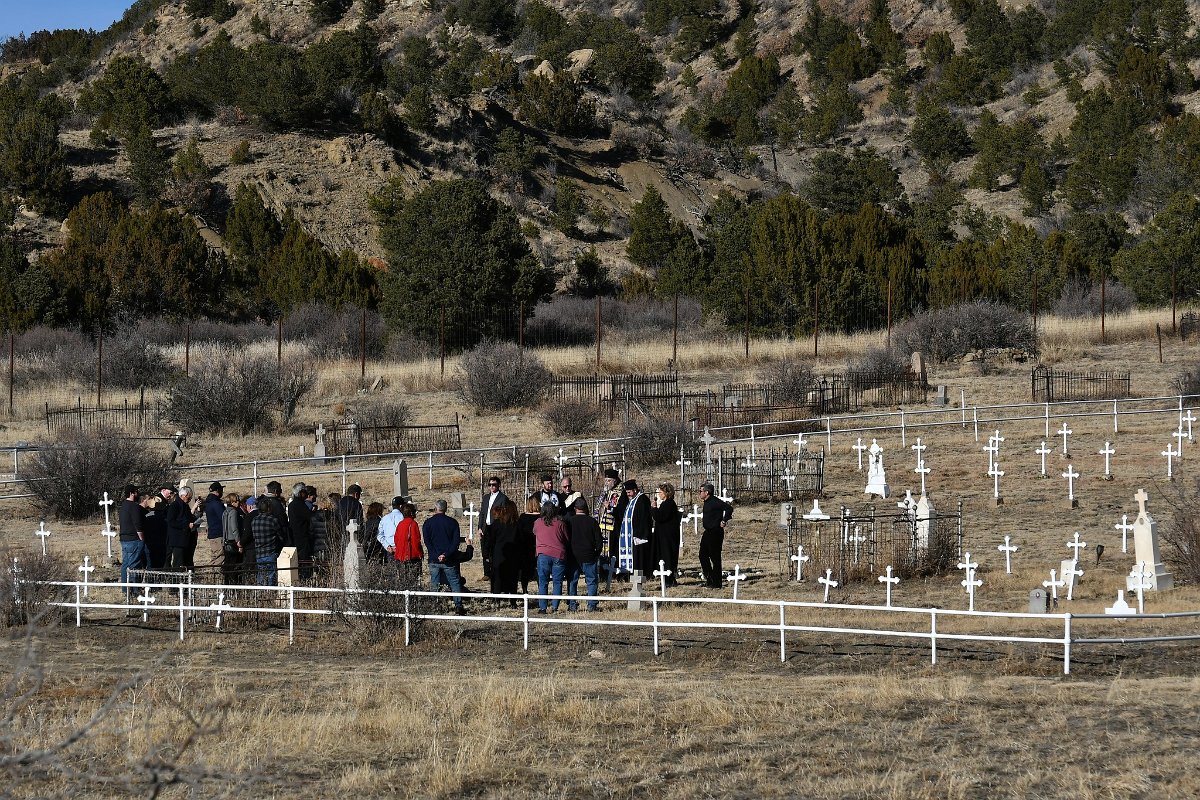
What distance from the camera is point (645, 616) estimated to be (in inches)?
605

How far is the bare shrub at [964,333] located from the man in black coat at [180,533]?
2752 centimetres

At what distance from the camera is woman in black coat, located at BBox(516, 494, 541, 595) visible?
16.5 meters

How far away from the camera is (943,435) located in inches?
1177

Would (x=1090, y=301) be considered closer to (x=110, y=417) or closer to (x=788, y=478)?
(x=788, y=478)

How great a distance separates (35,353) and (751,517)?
2780 centimetres

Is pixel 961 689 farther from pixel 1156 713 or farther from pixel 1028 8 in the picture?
pixel 1028 8

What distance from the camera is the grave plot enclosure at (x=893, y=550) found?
18.1 metres

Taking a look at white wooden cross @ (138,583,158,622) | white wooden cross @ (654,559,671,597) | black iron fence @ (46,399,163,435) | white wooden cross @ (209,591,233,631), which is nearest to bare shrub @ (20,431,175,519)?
black iron fence @ (46,399,163,435)

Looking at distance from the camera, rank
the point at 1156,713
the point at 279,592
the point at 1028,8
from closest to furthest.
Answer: the point at 1156,713
the point at 279,592
the point at 1028,8

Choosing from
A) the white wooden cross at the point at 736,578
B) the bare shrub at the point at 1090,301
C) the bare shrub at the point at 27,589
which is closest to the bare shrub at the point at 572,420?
the white wooden cross at the point at 736,578

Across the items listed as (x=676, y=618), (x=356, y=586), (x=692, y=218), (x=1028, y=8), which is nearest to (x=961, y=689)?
(x=676, y=618)

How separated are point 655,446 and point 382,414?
7992 millimetres

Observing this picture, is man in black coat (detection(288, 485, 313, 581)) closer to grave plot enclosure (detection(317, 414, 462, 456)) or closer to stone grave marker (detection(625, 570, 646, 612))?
stone grave marker (detection(625, 570, 646, 612))

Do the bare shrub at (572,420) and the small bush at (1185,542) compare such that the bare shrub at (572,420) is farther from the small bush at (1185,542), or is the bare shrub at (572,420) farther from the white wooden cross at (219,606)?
the white wooden cross at (219,606)
